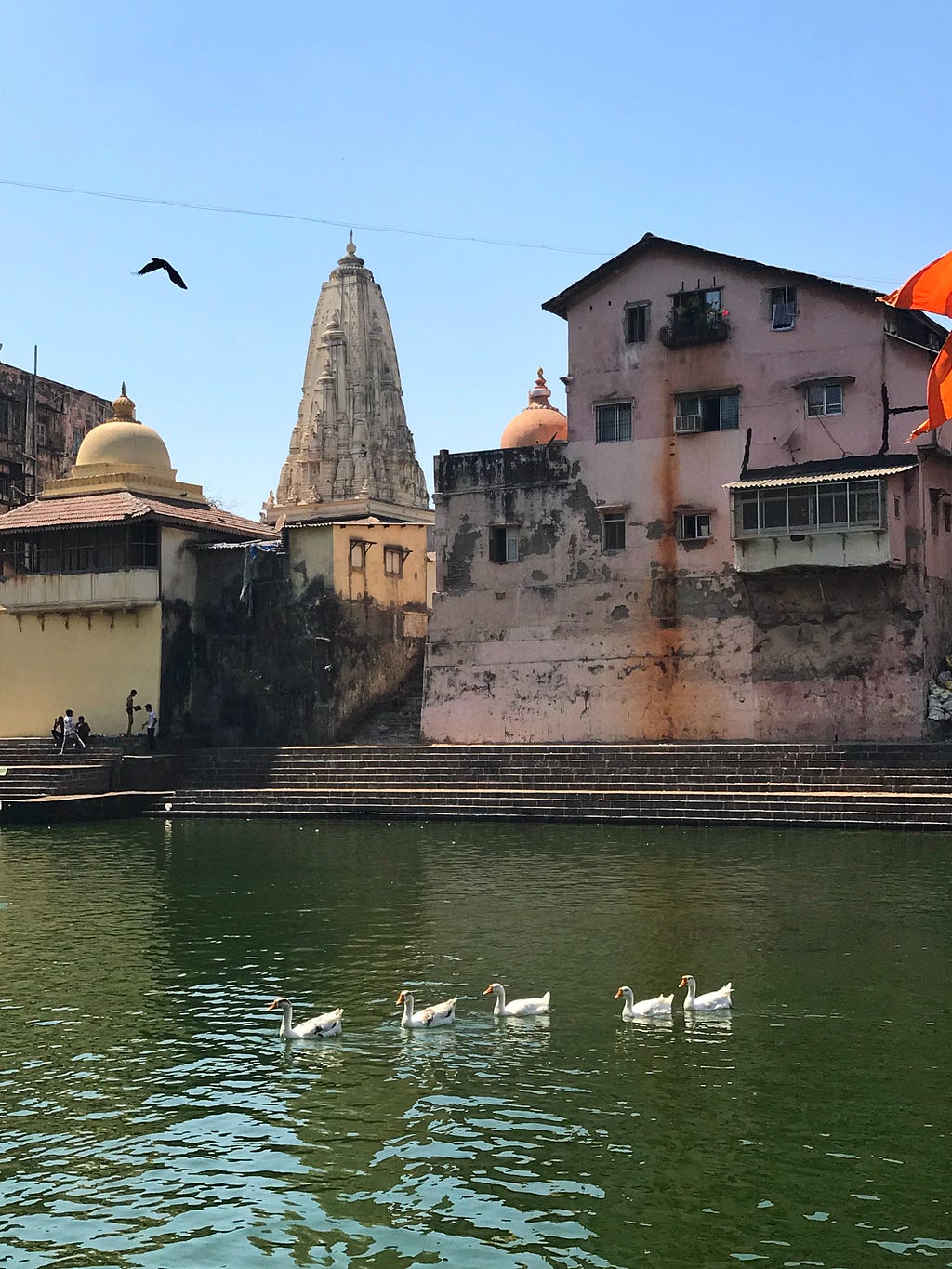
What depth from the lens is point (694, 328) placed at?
31938 mm

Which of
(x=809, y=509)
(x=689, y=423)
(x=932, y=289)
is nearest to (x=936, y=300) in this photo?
(x=932, y=289)

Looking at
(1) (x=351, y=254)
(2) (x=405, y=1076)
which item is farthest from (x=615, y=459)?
(1) (x=351, y=254)

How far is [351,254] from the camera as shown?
187ft

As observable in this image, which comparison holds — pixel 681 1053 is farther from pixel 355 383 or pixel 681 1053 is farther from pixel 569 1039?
pixel 355 383

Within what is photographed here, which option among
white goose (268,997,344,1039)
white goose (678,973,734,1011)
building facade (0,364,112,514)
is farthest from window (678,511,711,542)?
building facade (0,364,112,514)

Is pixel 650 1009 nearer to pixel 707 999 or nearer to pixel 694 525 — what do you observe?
pixel 707 999

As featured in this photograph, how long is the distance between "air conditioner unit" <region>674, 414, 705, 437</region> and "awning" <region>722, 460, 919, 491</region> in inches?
69.7

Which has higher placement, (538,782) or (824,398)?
(824,398)

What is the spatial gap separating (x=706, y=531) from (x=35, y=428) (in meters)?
28.8

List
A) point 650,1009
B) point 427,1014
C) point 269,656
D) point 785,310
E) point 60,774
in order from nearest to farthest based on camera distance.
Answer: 1. point 427,1014
2. point 650,1009
3. point 785,310
4. point 60,774
5. point 269,656

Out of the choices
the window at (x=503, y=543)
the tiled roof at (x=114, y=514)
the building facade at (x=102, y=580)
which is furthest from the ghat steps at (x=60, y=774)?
the window at (x=503, y=543)

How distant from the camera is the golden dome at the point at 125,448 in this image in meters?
37.4

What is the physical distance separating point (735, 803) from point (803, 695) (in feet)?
16.9

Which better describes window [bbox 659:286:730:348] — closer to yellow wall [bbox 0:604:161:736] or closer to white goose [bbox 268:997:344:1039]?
yellow wall [bbox 0:604:161:736]
